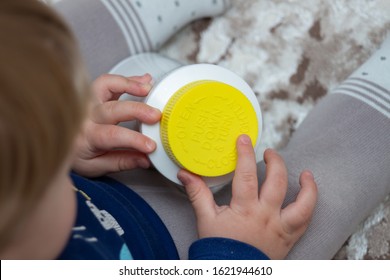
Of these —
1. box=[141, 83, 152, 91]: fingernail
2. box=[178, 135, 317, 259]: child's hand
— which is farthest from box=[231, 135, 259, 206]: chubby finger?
box=[141, 83, 152, 91]: fingernail

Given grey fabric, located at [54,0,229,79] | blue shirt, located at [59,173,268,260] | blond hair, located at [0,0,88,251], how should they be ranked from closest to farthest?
1. blond hair, located at [0,0,88,251]
2. blue shirt, located at [59,173,268,260]
3. grey fabric, located at [54,0,229,79]

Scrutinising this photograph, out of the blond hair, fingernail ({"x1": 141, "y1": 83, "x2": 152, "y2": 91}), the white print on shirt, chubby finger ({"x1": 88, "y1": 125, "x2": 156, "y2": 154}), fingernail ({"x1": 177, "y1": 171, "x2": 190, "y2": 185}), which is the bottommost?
the white print on shirt

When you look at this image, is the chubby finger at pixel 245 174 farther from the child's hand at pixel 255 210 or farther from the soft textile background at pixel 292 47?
the soft textile background at pixel 292 47

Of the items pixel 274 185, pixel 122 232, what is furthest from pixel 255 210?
pixel 122 232

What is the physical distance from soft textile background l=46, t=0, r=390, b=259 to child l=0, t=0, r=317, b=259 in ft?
0.61

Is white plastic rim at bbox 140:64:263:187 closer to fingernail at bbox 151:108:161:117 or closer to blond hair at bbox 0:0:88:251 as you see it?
fingernail at bbox 151:108:161:117

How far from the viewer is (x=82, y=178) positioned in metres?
0.61

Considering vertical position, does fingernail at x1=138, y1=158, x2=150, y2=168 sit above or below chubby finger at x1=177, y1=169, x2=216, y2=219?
above

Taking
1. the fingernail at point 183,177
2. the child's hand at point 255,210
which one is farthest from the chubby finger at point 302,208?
the fingernail at point 183,177

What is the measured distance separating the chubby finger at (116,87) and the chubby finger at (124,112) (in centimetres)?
2

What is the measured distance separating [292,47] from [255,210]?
0.99 feet

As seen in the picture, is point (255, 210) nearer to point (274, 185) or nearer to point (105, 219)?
point (274, 185)

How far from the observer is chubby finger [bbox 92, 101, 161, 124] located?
0.54 m
